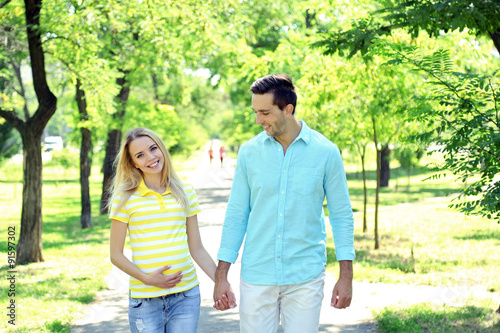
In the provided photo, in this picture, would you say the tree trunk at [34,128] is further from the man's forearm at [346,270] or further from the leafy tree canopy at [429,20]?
the man's forearm at [346,270]

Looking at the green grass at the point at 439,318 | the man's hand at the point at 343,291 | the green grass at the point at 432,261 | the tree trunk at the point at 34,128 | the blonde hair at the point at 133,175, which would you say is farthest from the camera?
the tree trunk at the point at 34,128

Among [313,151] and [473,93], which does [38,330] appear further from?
[473,93]

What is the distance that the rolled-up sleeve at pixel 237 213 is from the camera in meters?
3.55

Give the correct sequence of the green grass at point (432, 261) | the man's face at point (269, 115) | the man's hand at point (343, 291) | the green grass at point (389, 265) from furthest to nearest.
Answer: the green grass at point (389, 265)
the green grass at point (432, 261)
the man's face at point (269, 115)
the man's hand at point (343, 291)

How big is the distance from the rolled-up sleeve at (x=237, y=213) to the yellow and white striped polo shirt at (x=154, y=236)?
Result: 0.24 m

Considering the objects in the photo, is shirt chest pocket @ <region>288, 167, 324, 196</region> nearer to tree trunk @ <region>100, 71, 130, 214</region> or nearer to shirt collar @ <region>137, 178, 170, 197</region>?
shirt collar @ <region>137, 178, 170, 197</region>

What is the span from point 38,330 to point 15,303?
5.07 ft

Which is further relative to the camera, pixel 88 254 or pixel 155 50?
pixel 155 50

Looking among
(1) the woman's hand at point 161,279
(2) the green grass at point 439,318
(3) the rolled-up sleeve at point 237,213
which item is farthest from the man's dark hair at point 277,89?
(2) the green grass at point 439,318

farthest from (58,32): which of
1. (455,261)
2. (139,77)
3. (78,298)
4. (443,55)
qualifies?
(455,261)

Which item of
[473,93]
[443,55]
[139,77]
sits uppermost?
[139,77]

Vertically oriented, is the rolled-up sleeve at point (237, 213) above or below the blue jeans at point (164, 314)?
above

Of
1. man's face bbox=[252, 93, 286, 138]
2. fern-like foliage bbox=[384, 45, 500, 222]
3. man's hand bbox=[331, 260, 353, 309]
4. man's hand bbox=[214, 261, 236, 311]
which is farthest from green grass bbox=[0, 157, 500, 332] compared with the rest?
man's face bbox=[252, 93, 286, 138]

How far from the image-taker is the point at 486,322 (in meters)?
6.18
